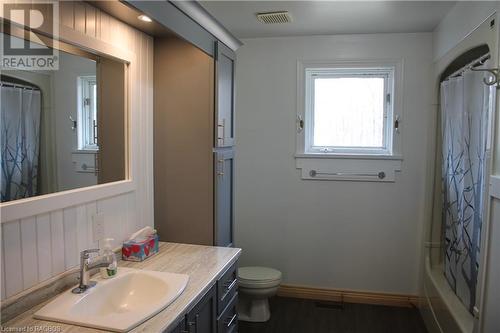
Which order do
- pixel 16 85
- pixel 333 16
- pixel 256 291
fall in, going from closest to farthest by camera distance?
pixel 16 85, pixel 333 16, pixel 256 291

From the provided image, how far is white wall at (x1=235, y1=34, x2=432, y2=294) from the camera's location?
3244mm

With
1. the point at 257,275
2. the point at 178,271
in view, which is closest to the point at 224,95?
the point at 178,271

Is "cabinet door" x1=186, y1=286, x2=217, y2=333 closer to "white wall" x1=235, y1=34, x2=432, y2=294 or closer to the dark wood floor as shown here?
the dark wood floor

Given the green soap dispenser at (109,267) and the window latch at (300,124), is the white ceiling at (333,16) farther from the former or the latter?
the green soap dispenser at (109,267)

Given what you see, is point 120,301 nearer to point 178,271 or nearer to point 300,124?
point 178,271

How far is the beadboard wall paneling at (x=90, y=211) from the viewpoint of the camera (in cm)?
137

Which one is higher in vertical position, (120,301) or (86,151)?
(86,151)

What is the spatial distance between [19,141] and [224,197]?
1254 mm

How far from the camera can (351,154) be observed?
3.38m

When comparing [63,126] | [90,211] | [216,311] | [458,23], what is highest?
[458,23]

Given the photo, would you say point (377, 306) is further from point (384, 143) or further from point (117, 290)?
point (117, 290)

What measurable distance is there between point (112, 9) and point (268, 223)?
2.34 metres

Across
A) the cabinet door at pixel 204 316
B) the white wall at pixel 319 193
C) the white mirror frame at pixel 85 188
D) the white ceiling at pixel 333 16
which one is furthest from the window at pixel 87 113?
the white wall at pixel 319 193

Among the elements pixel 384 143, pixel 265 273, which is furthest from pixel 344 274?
pixel 384 143
